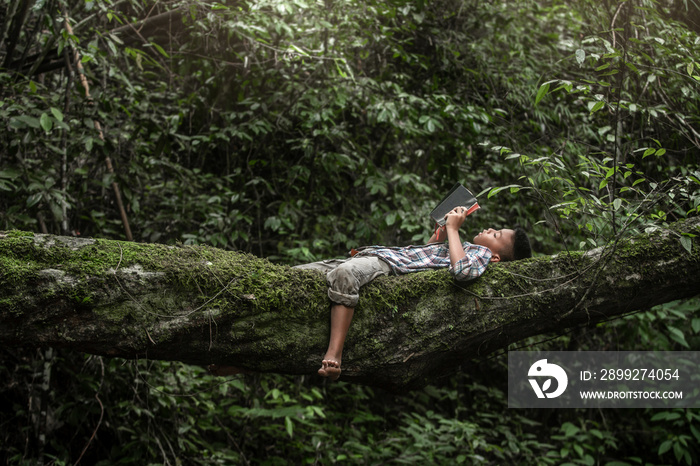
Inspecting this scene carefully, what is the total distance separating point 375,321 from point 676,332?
126 inches

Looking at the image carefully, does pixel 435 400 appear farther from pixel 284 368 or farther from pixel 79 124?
pixel 79 124

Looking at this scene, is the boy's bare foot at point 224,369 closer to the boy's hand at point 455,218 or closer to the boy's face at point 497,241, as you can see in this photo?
the boy's hand at point 455,218

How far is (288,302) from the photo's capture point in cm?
225

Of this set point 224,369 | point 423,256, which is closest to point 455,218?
point 423,256

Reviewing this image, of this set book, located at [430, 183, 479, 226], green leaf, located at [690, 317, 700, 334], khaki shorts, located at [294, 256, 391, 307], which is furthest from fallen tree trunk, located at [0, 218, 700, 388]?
green leaf, located at [690, 317, 700, 334]

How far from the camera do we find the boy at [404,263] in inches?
88.7

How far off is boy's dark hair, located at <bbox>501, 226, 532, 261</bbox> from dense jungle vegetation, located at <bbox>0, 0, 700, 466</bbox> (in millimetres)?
658

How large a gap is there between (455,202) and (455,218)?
120mm

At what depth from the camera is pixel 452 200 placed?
9.09ft

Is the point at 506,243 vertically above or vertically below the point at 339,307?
above

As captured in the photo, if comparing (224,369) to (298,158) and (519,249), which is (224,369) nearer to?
(519,249)

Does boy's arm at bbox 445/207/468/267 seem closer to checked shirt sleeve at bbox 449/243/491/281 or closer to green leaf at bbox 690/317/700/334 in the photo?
checked shirt sleeve at bbox 449/243/491/281

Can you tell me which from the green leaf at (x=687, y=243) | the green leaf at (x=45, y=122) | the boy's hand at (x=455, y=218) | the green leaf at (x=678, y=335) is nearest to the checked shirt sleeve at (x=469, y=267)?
the boy's hand at (x=455, y=218)

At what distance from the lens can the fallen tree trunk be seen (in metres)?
2.00
